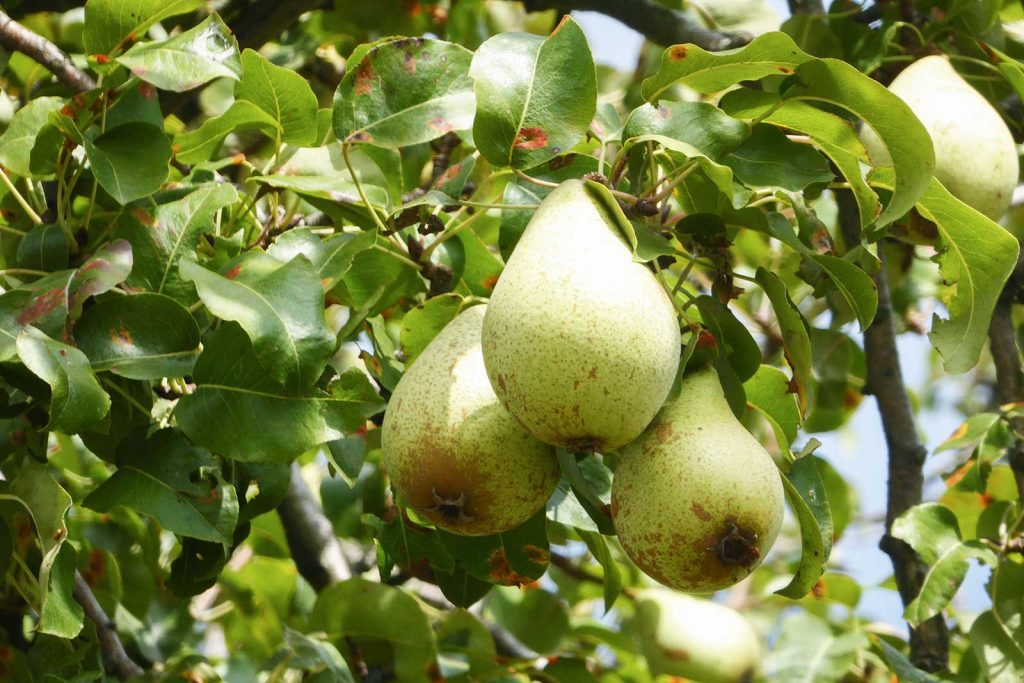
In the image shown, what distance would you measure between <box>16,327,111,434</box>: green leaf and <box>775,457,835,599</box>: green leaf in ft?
2.24

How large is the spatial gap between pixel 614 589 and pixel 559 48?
64 centimetres

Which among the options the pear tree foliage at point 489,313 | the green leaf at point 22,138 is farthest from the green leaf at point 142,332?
the green leaf at point 22,138

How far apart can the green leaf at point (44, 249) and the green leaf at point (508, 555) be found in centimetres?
56

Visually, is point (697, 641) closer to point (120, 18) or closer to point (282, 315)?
point (282, 315)

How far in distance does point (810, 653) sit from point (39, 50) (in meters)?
1.46

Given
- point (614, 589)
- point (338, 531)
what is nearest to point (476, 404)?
point (614, 589)

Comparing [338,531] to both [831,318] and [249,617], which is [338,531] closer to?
[249,617]

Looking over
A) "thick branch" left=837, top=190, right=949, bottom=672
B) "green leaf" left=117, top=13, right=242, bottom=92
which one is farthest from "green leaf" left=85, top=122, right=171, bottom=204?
"thick branch" left=837, top=190, right=949, bottom=672

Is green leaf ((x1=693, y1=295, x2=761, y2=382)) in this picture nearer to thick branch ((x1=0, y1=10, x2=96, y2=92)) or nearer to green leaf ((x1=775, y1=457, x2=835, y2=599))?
green leaf ((x1=775, y1=457, x2=835, y2=599))

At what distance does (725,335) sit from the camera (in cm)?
131

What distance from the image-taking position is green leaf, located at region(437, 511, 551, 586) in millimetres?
1379

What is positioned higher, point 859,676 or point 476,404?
point 476,404

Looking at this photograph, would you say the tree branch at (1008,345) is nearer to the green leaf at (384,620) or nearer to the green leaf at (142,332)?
the green leaf at (384,620)

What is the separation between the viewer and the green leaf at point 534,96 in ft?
3.95
